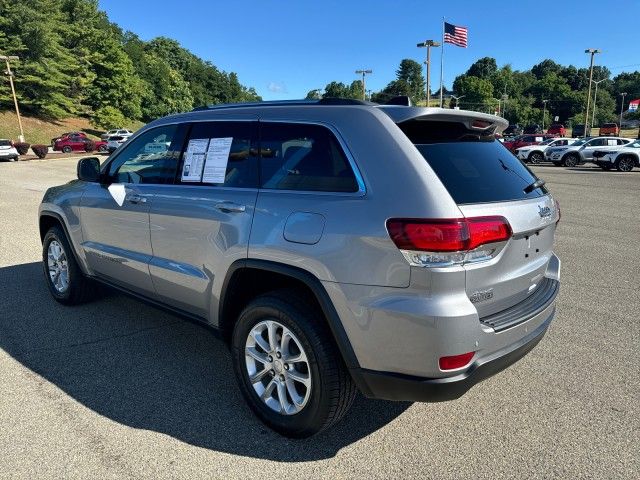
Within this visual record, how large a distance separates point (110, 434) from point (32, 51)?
60.6 meters

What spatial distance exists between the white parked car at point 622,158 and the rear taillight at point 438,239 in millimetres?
25671

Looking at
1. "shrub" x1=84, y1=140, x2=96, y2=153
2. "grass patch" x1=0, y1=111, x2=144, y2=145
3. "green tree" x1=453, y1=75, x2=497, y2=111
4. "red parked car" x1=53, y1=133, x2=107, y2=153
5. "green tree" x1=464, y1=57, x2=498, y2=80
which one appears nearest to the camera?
"red parked car" x1=53, y1=133, x2=107, y2=153

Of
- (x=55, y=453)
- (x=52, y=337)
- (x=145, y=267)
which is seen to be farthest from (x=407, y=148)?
(x=52, y=337)

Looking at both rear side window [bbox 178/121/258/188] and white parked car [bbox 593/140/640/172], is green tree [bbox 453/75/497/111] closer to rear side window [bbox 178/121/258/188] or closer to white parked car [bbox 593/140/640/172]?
white parked car [bbox 593/140/640/172]

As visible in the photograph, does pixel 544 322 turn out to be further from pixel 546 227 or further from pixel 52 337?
pixel 52 337

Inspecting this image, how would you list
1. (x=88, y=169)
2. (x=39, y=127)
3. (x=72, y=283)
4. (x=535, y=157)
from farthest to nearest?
(x=39, y=127), (x=535, y=157), (x=72, y=283), (x=88, y=169)

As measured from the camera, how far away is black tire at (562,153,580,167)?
89.0 feet

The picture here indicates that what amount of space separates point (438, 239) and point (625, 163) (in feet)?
85.7

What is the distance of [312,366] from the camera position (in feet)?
8.36

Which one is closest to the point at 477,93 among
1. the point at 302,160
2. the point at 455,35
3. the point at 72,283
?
the point at 455,35

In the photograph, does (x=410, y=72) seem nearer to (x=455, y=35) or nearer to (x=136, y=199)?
(x=455, y=35)

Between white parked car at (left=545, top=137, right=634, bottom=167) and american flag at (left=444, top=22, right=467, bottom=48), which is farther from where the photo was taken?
american flag at (left=444, top=22, right=467, bottom=48)

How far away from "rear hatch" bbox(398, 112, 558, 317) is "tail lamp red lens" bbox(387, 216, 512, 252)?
74 mm

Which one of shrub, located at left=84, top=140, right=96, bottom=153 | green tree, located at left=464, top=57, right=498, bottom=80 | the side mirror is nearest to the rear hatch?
the side mirror
